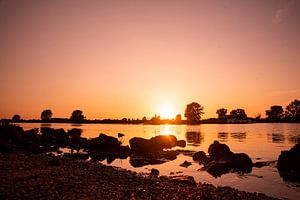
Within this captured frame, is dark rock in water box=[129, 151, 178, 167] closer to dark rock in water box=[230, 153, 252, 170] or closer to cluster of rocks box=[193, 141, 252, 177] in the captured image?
cluster of rocks box=[193, 141, 252, 177]

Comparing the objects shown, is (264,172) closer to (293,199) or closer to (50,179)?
(293,199)

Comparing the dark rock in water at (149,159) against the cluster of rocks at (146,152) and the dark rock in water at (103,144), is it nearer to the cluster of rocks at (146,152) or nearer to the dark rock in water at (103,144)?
the cluster of rocks at (146,152)

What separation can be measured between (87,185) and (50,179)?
118 inches

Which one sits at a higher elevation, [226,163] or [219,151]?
[219,151]

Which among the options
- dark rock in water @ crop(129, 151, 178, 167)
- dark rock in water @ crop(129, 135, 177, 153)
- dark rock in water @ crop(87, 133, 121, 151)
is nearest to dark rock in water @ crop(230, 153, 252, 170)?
dark rock in water @ crop(129, 151, 178, 167)

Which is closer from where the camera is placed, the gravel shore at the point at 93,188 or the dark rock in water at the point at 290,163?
the gravel shore at the point at 93,188

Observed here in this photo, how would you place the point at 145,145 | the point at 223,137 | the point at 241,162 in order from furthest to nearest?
the point at 223,137 < the point at 145,145 < the point at 241,162

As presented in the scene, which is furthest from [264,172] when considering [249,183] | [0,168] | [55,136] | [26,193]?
[55,136]

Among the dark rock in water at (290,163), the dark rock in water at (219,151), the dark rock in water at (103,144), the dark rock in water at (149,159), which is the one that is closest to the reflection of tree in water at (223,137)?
the dark rock in water at (149,159)

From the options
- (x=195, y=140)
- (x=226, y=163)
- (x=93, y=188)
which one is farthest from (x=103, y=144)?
(x=93, y=188)

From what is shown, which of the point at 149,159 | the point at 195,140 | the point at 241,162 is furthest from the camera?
the point at 195,140

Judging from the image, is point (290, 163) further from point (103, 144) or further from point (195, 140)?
point (195, 140)

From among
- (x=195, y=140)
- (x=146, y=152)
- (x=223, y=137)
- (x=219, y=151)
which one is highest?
(x=219, y=151)

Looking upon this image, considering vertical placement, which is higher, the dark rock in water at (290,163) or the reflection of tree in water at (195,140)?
the dark rock in water at (290,163)
